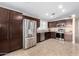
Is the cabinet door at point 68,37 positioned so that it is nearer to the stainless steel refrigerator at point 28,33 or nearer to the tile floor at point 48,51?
the tile floor at point 48,51

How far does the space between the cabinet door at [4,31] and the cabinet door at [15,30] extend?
0.26m

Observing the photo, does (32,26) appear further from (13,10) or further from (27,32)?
(13,10)

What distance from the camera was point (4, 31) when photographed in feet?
11.7

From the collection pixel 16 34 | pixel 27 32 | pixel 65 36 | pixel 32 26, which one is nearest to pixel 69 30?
pixel 65 36

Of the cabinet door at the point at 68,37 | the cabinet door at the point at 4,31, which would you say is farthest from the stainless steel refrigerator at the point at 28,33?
the cabinet door at the point at 68,37

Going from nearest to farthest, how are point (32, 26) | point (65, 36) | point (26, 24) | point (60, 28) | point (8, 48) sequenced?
point (8, 48), point (26, 24), point (32, 26), point (65, 36), point (60, 28)

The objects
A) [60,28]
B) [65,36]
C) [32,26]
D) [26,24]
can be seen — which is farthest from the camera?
[60,28]

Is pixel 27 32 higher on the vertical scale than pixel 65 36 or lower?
higher

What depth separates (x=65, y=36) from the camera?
7.26 meters

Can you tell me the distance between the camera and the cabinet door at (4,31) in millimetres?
3447

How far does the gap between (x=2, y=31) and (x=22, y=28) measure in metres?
1.34

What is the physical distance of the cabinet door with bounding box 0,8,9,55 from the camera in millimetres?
3447

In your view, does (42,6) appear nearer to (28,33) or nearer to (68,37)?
(28,33)

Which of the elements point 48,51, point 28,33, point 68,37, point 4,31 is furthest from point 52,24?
point 4,31
